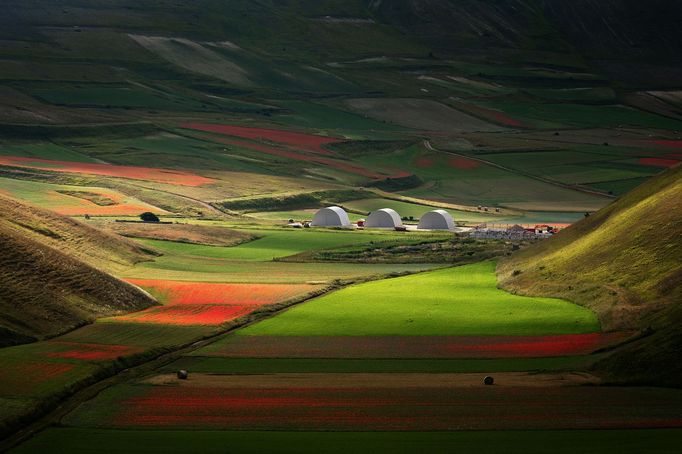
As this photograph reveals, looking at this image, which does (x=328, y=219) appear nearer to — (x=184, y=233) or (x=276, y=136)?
(x=184, y=233)

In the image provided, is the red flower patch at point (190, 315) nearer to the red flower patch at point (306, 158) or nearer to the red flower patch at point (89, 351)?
the red flower patch at point (89, 351)

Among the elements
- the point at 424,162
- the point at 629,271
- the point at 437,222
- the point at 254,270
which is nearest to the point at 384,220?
the point at 437,222

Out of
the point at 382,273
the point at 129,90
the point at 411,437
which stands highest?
the point at 129,90

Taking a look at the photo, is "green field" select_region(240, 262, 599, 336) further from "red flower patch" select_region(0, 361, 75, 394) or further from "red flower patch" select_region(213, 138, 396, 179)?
"red flower patch" select_region(213, 138, 396, 179)

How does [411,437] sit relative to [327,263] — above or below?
below

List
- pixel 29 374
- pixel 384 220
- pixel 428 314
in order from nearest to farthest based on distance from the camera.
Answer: pixel 29 374
pixel 428 314
pixel 384 220

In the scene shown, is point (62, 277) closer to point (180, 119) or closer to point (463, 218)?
point (463, 218)

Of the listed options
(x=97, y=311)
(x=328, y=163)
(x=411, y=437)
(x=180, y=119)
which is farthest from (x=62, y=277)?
(x=180, y=119)
